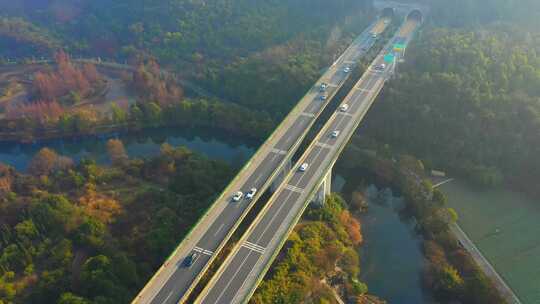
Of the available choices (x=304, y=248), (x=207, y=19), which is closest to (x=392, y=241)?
(x=304, y=248)

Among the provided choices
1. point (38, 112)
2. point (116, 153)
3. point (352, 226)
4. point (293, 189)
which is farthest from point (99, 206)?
point (38, 112)

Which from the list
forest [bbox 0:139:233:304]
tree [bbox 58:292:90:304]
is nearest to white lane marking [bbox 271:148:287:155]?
forest [bbox 0:139:233:304]

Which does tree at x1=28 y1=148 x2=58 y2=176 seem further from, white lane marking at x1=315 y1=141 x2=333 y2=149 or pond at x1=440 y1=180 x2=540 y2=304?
pond at x1=440 y1=180 x2=540 y2=304

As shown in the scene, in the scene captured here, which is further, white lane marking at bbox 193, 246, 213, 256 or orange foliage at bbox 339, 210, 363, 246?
orange foliage at bbox 339, 210, 363, 246

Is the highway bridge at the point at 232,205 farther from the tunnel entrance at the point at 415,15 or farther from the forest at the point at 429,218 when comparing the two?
the tunnel entrance at the point at 415,15

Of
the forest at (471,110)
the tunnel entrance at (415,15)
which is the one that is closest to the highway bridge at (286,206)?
the forest at (471,110)

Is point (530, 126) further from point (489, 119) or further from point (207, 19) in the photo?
point (207, 19)
